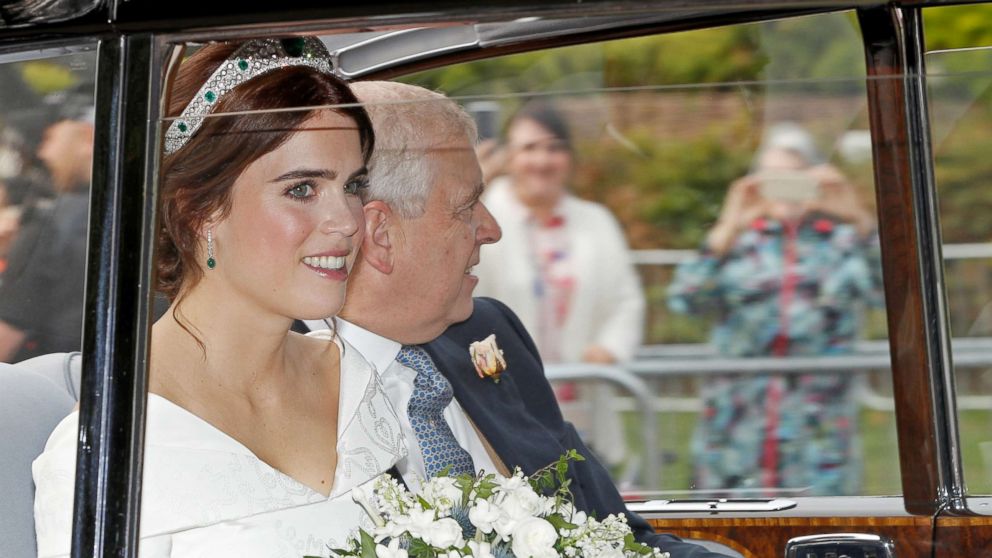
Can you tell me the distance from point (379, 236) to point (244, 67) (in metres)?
0.36

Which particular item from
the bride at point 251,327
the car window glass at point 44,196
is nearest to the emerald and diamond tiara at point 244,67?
the bride at point 251,327

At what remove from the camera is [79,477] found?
130 cm

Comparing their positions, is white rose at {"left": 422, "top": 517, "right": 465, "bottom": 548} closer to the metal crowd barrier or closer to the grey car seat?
the metal crowd barrier

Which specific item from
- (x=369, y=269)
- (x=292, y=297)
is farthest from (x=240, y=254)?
(x=369, y=269)

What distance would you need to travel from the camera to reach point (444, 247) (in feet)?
5.83

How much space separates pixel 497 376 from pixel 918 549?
703 millimetres

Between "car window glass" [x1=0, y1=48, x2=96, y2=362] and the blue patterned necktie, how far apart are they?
64cm

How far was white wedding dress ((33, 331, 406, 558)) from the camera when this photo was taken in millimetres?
1485

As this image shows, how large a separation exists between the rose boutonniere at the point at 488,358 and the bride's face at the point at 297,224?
26 cm

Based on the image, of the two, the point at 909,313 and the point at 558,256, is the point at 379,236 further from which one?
the point at 909,313

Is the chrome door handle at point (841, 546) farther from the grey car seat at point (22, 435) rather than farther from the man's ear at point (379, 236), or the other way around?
the grey car seat at point (22, 435)

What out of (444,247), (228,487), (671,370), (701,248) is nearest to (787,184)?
(701,248)

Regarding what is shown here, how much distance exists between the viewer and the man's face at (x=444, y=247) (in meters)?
1.62

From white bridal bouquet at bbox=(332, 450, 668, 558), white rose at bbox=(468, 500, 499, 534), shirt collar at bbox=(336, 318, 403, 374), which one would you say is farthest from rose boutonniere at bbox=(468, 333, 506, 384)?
white rose at bbox=(468, 500, 499, 534)
